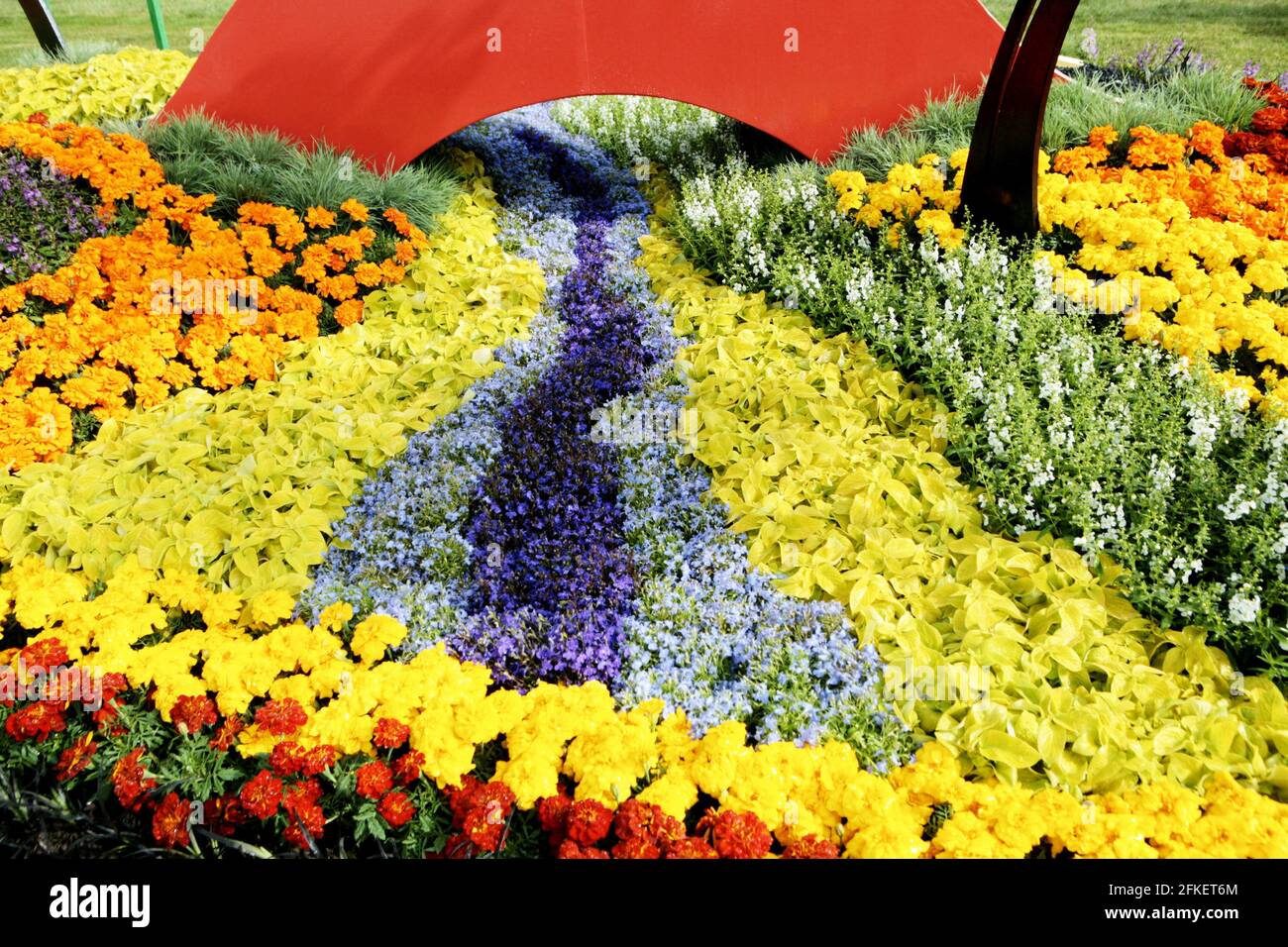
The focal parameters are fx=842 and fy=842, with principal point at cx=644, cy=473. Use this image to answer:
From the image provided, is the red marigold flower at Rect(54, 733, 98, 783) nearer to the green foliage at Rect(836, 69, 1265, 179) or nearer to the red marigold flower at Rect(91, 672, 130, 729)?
the red marigold flower at Rect(91, 672, 130, 729)

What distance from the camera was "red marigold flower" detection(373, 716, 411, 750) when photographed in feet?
6.92

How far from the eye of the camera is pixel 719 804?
6.91 ft

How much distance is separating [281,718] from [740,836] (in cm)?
119

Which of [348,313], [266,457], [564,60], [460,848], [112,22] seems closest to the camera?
[460,848]

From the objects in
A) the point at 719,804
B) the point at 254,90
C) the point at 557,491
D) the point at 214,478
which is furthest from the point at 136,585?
the point at 254,90

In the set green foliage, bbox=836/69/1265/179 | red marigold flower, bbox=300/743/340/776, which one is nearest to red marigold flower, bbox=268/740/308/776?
red marigold flower, bbox=300/743/340/776

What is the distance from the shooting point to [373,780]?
1.99 m

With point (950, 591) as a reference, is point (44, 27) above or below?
above

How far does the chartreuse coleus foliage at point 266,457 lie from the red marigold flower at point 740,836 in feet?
5.72

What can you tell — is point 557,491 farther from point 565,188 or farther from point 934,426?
point 565,188

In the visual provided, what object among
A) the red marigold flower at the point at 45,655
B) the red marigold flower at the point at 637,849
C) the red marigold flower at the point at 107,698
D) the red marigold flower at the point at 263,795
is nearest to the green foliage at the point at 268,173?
the red marigold flower at the point at 45,655

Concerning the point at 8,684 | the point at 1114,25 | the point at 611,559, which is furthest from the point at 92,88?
the point at 1114,25

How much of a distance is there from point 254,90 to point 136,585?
4.21m

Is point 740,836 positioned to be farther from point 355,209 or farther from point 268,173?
point 268,173
